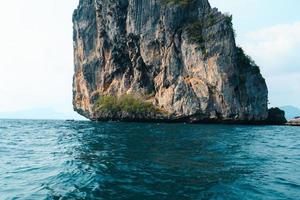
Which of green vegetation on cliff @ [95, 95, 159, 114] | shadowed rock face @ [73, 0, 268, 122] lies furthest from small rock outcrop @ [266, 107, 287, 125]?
green vegetation on cliff @ [95, 95, 159, 114]

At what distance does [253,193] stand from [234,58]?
75.2 m

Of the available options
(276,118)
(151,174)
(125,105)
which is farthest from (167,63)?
(151,174)

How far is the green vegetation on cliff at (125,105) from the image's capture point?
10138 cm

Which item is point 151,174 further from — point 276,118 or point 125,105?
point 125,105

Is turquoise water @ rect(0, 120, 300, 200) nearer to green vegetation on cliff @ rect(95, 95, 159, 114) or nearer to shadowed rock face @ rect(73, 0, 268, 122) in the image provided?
shadowed rock face @ rect(73, 0, 268, 122)

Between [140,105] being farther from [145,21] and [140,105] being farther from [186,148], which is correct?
[186,148]

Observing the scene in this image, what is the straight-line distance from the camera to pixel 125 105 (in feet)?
345

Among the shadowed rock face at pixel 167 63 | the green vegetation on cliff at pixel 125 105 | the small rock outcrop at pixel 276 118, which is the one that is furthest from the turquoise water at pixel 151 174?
the small rock outcrop at pixel 276 118

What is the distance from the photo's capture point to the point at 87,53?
125 meters

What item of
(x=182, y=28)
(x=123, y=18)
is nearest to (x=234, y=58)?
(x=182, y=28)

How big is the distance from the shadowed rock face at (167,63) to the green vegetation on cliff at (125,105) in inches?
40.2

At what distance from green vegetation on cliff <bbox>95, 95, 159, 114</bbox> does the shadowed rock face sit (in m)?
1.02

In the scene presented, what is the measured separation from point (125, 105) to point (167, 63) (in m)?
16.6

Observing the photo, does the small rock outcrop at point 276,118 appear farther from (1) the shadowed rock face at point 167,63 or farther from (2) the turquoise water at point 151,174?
A: (2) the turquoise water at point 151,174
